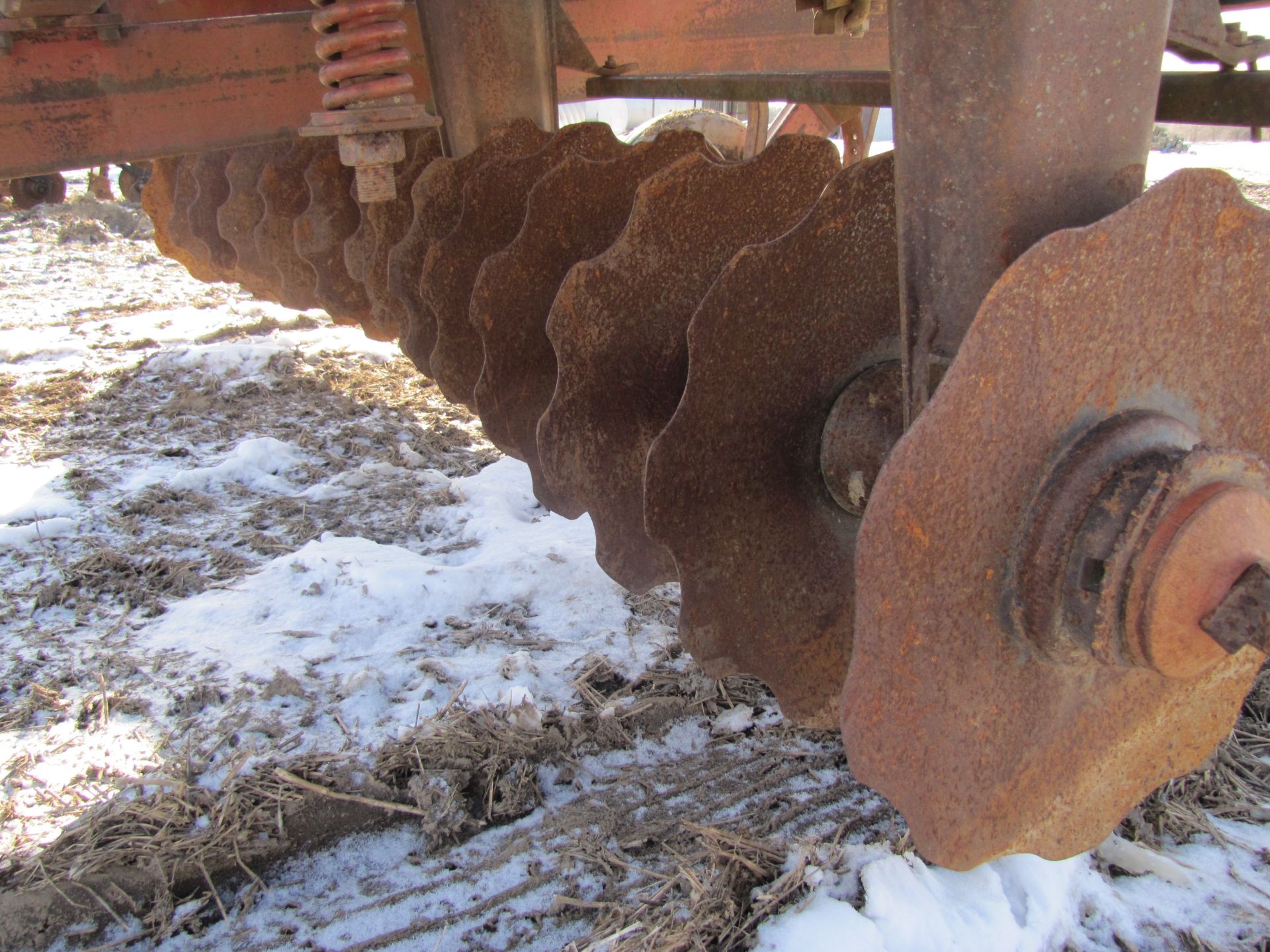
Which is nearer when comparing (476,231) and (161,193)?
(476,231)

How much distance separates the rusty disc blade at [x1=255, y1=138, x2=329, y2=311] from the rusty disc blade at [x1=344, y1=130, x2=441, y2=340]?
1.02 feet

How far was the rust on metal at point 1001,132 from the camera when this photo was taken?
2.78ft

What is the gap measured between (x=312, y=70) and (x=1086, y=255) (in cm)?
231

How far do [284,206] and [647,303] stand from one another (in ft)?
6.54

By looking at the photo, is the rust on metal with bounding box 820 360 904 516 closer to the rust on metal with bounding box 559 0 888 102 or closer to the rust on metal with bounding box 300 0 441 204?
the rust on metal with bounding box 300 0 441 204

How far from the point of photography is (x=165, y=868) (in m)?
1.73

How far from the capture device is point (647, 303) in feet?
5.55

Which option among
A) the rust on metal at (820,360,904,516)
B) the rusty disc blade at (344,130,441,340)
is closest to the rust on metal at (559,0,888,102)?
the rusty disc blade at (344,130,441,340)

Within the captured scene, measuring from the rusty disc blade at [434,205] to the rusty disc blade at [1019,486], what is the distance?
175 cm

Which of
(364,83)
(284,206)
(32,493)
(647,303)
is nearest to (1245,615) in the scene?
(647,303)

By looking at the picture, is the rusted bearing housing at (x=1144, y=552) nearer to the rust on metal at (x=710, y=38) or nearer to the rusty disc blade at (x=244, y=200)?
the rust on metal at (x=710, y=38)

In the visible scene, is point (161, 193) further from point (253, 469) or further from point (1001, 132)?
point (1001, 132)

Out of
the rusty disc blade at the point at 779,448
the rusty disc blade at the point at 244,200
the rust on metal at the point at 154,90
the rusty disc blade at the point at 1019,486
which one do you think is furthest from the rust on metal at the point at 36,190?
the rusty disc blade at the point at 1019,486

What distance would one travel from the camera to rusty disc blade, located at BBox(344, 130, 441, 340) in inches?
105
